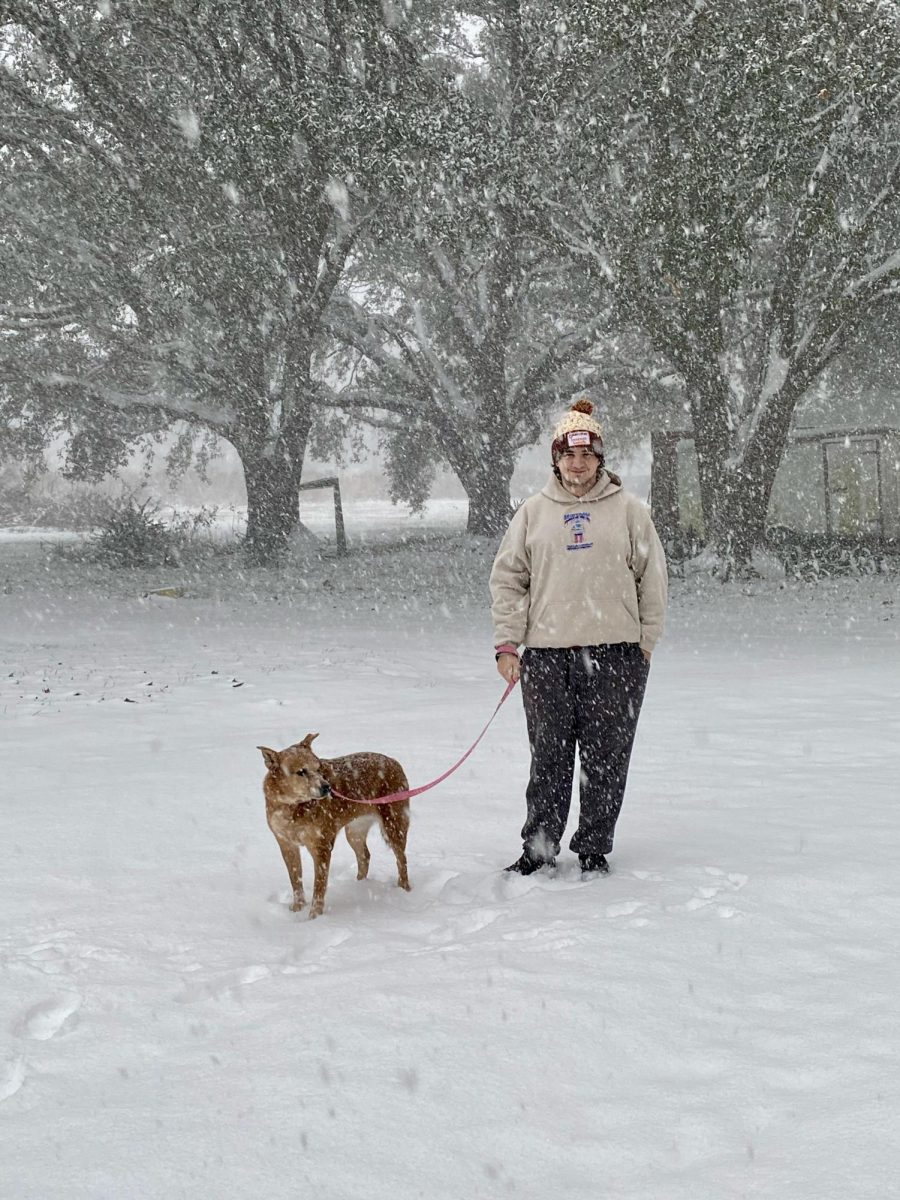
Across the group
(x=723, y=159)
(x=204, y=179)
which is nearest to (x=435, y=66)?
(x=204, y=179)

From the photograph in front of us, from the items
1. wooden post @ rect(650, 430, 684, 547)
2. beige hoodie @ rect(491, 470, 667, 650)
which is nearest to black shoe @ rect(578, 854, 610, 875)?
beige hoodie @ rect(491, 470, 667, 650)

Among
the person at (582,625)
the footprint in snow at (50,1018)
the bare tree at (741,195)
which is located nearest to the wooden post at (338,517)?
the bare tree at (741,195)

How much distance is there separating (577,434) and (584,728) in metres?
1.36

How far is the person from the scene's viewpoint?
5.15m

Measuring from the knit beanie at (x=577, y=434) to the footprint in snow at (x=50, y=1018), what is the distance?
2.98m

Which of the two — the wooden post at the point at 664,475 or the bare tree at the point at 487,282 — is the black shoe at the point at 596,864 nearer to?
the bare tree at the point at 487,282

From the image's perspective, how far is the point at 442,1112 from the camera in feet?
10.3

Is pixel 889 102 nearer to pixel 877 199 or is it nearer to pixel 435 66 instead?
pixel 877 199

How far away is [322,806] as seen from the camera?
495 cm

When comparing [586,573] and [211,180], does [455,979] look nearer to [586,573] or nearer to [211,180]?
[586,573]

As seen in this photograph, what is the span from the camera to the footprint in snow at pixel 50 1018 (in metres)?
3.82

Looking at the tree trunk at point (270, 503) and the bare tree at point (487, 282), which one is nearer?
the bare tree at point (487, 282)

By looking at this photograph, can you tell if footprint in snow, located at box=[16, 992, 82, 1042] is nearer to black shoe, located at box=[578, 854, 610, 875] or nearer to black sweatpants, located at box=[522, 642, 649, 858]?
black sweatpants, located at box=[522, 642, 649, 858]

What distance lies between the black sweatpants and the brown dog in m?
0.69
